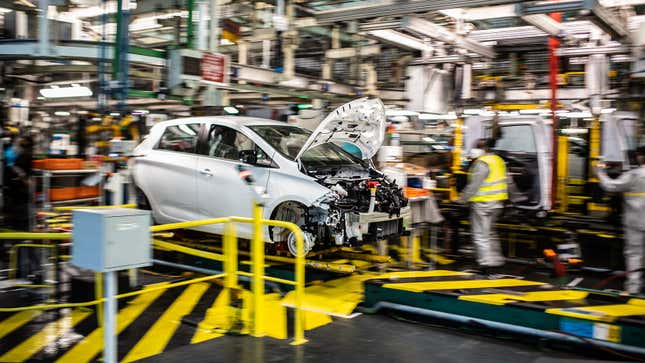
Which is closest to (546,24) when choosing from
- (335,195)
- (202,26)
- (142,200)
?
(335,195)

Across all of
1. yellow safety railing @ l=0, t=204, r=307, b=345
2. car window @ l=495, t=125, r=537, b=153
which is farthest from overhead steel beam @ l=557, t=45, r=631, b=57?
yellow safety railing @ l=0, t=204, r=307, b=345

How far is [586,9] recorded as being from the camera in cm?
693

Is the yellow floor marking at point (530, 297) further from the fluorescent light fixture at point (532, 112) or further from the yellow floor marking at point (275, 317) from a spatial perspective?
the fluorescent light fixture at point (532, 112)

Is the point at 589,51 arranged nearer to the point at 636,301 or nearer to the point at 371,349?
the point at 636,301

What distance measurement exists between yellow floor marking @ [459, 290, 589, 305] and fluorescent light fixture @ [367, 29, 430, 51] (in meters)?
4.85

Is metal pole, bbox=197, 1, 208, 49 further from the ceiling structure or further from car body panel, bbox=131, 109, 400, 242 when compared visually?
car body panel, bbox=131, 109, 400, 242

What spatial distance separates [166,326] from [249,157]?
2.27 meters

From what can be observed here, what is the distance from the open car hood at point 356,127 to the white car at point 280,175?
0.04ft

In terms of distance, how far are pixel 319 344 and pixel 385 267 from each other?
256 cm

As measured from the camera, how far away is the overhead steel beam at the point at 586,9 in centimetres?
692

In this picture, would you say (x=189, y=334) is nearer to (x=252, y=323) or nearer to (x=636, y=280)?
(x=252, y=323)

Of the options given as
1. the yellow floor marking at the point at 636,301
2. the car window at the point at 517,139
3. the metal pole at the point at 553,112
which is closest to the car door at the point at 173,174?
the car window at the point at 517,139

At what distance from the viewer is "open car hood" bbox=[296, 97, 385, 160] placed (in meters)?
6.79

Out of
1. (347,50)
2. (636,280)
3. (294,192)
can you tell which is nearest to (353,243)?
(294,192)
